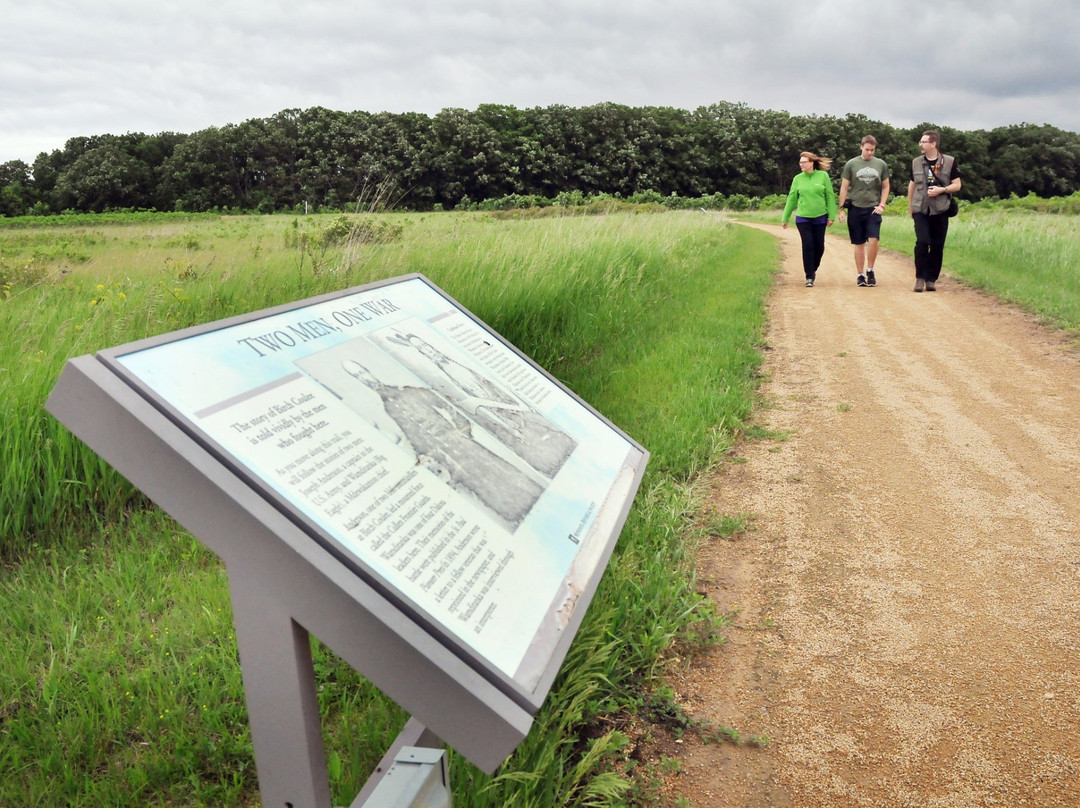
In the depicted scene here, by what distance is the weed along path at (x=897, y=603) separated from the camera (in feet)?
7.37

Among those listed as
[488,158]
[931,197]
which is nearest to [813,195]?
[931,197]

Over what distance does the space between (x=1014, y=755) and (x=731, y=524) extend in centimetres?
167

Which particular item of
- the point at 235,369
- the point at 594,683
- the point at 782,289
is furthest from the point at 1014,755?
the point at 782,289

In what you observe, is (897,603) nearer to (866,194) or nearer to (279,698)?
(279,698)

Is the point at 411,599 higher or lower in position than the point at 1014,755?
higher

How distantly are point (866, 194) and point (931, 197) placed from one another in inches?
38.4

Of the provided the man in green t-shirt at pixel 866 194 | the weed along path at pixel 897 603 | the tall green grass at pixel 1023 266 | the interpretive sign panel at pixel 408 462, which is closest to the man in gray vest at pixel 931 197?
the man in green t-shirt at pixel 866 194

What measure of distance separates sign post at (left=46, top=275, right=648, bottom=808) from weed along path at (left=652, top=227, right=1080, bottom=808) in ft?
2.99

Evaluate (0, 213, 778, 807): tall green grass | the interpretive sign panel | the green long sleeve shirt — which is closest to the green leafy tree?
the green long sleeve shirt

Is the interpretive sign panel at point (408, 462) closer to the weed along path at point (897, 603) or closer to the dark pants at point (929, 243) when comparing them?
the weed along path at point (897, 603)

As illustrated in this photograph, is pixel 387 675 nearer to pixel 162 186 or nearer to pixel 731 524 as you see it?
pixel 731 524

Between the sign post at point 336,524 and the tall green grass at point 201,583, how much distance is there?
1.76ft

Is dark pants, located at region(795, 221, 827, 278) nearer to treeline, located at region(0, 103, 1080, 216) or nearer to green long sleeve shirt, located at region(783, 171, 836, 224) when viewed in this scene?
green long sleeve shirt, located at region(783, 171, 836, 224)

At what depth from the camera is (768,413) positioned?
5.73 meters
